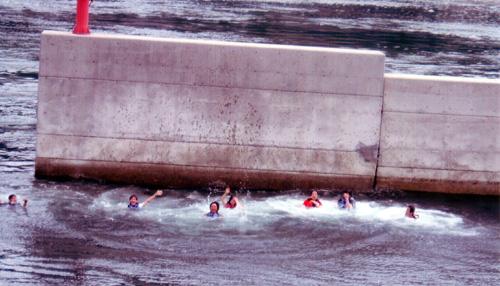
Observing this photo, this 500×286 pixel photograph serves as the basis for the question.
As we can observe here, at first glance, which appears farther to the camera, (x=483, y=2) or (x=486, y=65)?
(x=483, y=2)

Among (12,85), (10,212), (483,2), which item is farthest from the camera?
(483,2)

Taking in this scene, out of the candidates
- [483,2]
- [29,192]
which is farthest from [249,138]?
[483,2]

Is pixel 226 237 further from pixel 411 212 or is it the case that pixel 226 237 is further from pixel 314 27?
pixel 314 27

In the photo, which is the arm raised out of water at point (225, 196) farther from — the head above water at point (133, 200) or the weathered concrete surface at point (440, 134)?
the weathered concrete surface at point (440, 134)

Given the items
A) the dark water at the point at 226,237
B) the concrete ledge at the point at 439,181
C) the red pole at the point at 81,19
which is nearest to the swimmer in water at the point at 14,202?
the dark water at the point at 226,237

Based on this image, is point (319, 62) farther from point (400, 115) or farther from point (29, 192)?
point (29, 192)

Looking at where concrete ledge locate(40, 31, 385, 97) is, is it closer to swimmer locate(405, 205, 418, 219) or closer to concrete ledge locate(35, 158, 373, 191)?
concrete ledge locate(35, 158, 373, 191)
